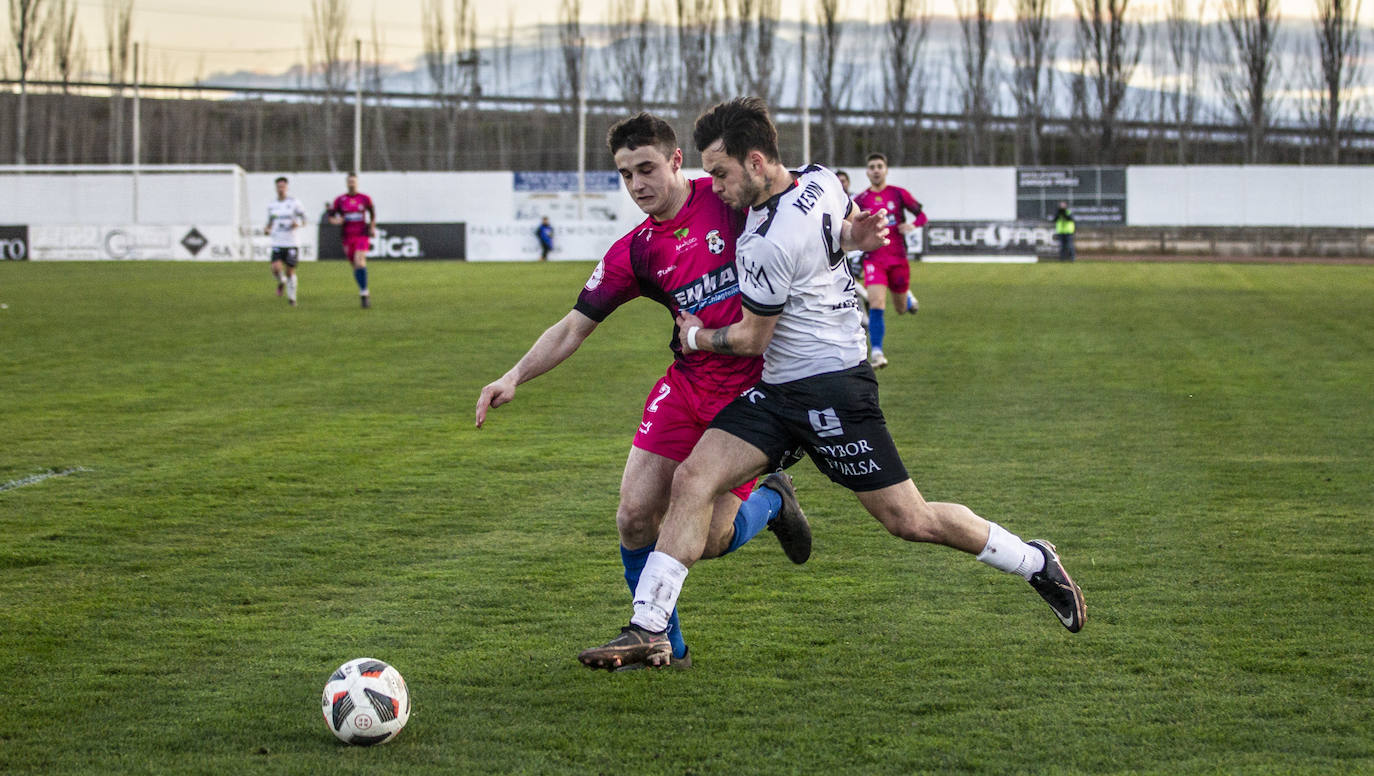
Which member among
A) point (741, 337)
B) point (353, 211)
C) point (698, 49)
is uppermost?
point (698, 49)

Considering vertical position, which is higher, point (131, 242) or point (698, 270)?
point (131, 242)

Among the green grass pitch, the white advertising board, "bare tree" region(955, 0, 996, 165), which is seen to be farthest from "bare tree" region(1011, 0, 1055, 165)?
the green grass pitch

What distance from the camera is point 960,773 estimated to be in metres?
3.56

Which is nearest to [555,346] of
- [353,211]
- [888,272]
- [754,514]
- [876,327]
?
[754,514]

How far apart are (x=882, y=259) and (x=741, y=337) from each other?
1075cm

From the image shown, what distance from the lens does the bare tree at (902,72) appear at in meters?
60.1

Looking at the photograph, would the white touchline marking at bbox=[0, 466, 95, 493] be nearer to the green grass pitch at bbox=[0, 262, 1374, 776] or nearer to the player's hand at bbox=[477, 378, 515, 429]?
the green grass pitch at bbox=[0, 262, 1374, 776]

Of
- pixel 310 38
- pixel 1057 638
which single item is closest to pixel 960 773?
pixel 1057 638

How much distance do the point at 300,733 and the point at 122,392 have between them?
8718 mm

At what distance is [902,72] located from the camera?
60406 millimetres

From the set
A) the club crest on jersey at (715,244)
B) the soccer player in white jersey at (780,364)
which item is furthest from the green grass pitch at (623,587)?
the club crest on jersey at (715,244)

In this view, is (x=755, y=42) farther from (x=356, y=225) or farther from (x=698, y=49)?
(x=356, y=225)

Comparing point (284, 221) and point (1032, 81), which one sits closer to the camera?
point (284, 221)

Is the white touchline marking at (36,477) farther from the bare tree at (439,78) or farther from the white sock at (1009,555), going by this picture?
the bare tree at (439,78)
